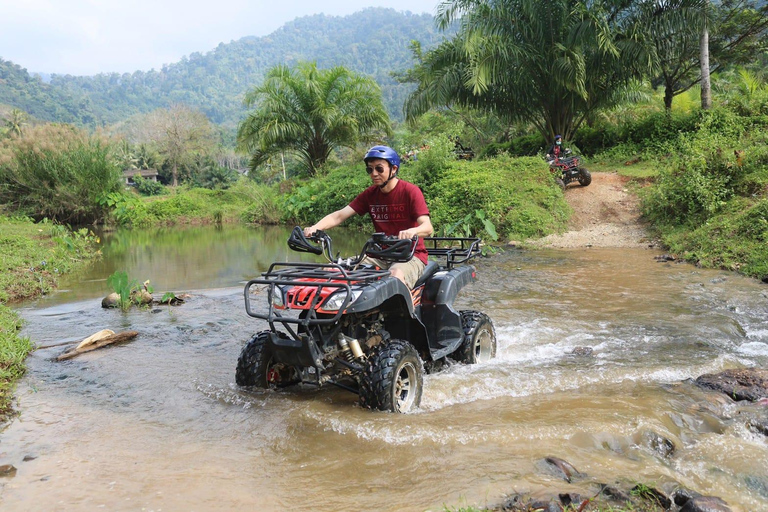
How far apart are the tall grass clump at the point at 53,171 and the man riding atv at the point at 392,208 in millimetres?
22719

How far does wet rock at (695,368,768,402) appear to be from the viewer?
4648 millimetres

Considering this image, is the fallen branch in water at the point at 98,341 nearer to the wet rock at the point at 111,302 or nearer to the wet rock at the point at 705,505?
the wet rock at the point at 111,302

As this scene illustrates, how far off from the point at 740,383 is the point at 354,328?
128 inches

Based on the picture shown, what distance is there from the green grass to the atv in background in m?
13.1

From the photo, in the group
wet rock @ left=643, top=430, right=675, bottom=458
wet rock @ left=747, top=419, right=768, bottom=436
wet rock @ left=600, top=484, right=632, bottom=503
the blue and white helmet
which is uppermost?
the blue and white helmet

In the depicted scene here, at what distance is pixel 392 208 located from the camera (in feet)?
16.6

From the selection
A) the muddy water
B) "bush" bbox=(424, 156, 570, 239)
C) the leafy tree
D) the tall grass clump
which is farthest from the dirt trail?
the tall grass clump

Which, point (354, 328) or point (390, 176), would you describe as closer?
point (354, 328)

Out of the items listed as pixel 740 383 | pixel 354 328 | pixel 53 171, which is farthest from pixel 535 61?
pixel 53 171

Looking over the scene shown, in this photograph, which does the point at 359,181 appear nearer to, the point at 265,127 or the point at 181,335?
the point at 265,127

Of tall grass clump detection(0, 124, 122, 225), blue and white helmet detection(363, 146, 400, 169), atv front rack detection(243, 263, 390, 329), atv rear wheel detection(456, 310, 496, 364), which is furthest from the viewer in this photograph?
tall grass clump detection(0, 124, 122, 225)

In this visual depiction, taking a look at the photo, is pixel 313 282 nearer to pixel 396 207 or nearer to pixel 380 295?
pixel 380 295

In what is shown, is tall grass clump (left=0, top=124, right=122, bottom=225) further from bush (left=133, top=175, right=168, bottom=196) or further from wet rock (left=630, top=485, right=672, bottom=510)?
wet rock (left=630, top=485, right=672, bottom=510)

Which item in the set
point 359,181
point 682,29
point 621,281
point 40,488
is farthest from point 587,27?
point 40,488
